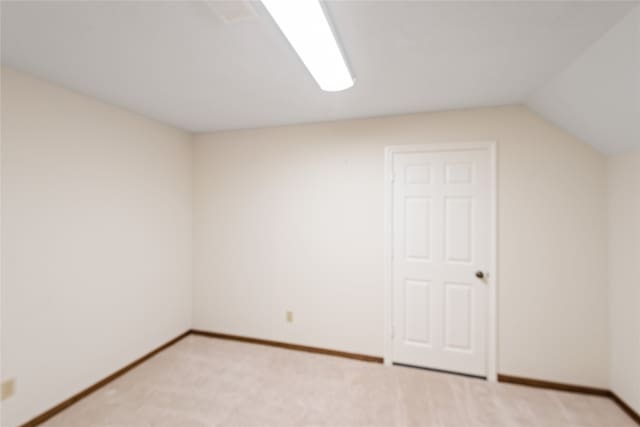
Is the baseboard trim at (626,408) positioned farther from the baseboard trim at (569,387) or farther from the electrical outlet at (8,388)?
the electrical outlet at (8,388)

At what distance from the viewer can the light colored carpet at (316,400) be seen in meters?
1.88

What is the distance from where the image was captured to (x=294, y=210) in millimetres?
2941

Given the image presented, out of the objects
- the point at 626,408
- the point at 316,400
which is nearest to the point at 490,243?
the point at 626,408

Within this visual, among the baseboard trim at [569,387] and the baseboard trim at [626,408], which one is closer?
Result: the baseboard trim at [626,408]

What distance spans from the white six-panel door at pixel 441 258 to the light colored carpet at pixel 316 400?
223 mm

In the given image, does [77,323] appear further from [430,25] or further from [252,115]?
[430,25]

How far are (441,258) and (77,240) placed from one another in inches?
121

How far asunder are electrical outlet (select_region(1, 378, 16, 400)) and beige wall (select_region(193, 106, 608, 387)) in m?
1.62

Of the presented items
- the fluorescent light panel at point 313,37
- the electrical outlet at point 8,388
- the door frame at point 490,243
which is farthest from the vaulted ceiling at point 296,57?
the electrical outlet at point 8,388

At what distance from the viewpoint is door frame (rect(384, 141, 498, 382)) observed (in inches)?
92.4

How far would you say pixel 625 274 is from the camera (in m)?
1.98

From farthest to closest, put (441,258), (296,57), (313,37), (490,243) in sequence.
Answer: (441,258) < (490,243) < (296,57) < (313,37)

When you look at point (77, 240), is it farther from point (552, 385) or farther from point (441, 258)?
point (552, 385)

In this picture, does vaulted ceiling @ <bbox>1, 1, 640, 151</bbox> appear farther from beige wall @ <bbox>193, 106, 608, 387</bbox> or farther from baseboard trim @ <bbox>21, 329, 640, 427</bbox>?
baseboard trim @ <bbox>21, 329, 640, 427</bbox>
